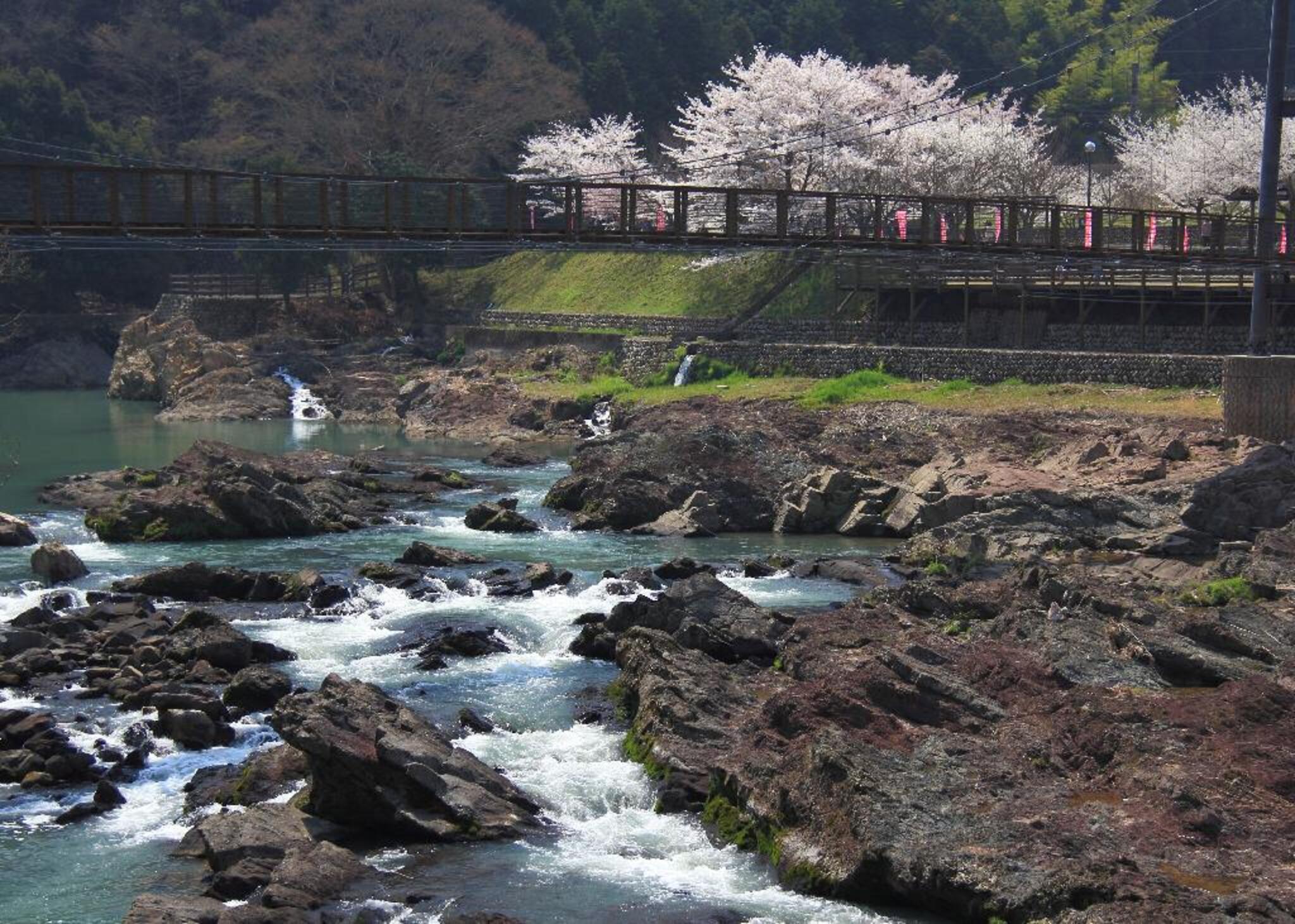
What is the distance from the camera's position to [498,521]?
135 ft

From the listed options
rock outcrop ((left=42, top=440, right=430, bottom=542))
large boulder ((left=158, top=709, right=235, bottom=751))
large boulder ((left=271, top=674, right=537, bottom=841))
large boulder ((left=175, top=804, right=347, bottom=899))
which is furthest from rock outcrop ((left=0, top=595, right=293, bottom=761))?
rock outcrop ((left=42, top=440, right=430, bottom=542))

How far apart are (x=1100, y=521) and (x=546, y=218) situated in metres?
56.1

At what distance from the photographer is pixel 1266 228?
147 feet

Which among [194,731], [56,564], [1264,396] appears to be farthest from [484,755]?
[1264,396]

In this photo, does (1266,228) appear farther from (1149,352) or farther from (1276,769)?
(1276,769)

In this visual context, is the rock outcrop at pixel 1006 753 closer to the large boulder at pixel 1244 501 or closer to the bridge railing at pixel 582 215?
the large boulder at pixel 1244 501

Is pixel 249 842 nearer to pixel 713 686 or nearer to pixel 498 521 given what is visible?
pixel 713 686

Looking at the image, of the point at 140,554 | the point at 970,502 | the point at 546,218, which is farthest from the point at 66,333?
the point at 970,502

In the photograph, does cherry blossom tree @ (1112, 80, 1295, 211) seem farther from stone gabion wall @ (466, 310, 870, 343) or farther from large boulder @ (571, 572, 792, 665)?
large boulder @ (571, 572, 792, 665)

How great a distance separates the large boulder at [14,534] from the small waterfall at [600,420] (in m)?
22.6

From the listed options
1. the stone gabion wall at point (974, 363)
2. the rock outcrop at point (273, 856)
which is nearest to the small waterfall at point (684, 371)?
the stone gabion wall at point (974, 363)

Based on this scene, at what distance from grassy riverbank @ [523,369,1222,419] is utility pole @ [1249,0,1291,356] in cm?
232

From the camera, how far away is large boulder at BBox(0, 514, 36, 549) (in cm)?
3844

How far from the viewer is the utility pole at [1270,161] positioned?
44.4 m
